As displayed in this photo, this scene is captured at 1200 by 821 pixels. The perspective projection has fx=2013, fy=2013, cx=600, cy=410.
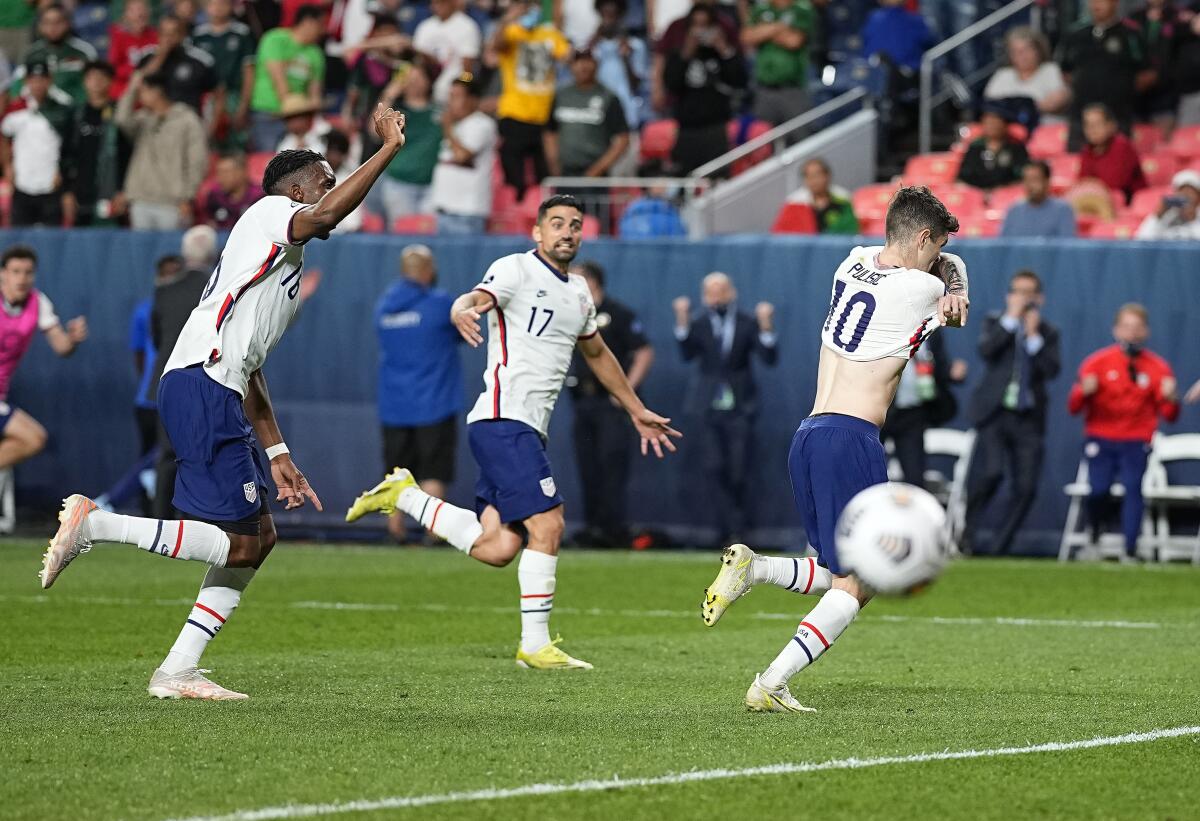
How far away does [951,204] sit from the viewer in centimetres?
1927

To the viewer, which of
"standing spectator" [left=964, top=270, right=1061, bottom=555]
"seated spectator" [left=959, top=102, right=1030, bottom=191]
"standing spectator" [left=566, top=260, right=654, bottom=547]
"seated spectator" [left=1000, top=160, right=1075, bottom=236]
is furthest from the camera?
"seated spectator" [left=959, top=102, right=1030, bottom=191]

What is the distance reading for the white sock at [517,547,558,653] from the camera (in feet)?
32.6

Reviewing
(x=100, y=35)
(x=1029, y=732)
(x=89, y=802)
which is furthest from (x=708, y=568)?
(x=100, y=35)

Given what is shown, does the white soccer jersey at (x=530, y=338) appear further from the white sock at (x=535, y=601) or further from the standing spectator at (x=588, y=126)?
the standing spectator at (x=588, y=126)

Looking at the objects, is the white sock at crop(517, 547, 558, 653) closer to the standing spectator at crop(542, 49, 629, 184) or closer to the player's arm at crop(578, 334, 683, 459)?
the player's arm at crop(578, 334, 683, 459)

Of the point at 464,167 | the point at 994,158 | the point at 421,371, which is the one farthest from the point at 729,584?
the point at 464,167

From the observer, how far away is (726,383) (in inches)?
700

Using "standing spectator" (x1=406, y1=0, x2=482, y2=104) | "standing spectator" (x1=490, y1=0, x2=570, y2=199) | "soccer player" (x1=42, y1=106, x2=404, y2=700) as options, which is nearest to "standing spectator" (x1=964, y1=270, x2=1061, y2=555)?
"standing spectator" (x1=490, y1=0, x2=570, y2=199)

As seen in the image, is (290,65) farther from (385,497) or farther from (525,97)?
(385,497)

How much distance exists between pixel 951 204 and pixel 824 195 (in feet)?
4.39

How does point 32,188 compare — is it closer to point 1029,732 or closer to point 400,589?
point 400,589

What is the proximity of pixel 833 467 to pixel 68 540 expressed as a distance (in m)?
3.02

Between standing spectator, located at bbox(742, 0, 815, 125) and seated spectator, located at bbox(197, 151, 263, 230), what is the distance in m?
5.38

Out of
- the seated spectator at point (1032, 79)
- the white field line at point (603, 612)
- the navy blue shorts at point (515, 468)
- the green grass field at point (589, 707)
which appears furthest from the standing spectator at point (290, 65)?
the navy blue shorts at point (515, 468)
